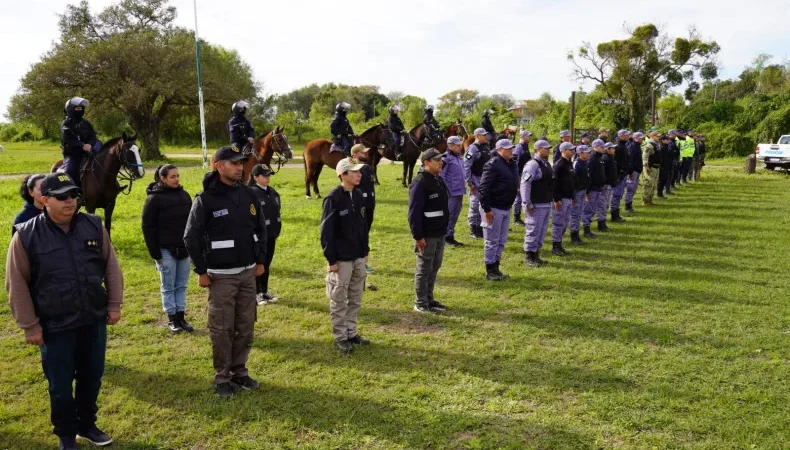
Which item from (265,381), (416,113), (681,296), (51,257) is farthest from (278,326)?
(416,113)

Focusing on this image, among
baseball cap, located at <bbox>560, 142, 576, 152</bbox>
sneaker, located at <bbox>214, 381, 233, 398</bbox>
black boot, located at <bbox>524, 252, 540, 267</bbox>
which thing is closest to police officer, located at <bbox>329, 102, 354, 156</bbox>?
baseball cap, located at <bbox>560, 142, 576, 152</bbox>

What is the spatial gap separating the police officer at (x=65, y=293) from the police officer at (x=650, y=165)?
13.8 m

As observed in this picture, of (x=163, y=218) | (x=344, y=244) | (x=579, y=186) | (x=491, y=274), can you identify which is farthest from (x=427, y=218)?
(x=579, y=186)

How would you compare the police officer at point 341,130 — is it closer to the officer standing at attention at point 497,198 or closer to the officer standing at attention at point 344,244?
the officer standing at attention at point 497,198

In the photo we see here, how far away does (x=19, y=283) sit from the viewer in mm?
3730

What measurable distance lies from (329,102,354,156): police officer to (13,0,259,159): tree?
63.1ft

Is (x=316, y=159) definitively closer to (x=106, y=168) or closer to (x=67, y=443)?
(x=106, y=168)

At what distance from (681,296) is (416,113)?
1693 inches

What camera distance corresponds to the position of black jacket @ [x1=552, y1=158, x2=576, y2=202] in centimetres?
976

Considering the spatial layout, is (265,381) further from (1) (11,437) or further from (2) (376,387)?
(1) (11,437)

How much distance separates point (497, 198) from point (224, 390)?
488cm

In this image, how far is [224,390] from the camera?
4871 mm

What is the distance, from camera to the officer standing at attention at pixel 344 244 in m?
5.65

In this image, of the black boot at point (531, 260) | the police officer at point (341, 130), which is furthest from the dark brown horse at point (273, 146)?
the black boot at point (531, 260)
